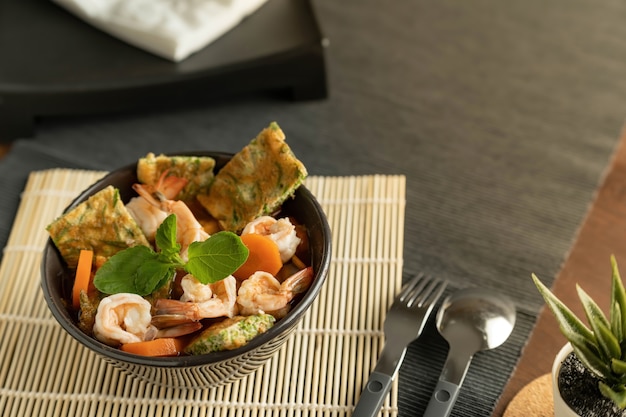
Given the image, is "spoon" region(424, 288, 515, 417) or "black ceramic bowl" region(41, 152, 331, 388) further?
"spoon" region(424, 288, 515, 417)

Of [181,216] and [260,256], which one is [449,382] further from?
[181,216]

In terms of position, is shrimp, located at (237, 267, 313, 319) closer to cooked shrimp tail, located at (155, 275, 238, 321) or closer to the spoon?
cooked shrimp tail, located at (155, 275, 238, 321)

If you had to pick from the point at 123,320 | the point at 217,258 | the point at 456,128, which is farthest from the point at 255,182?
the point at 456,128

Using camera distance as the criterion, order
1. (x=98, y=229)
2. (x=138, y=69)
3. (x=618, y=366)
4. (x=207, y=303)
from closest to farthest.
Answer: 1. (x=618, y=366)
2. (x=207, y=303)
3. (x=98, y=229)
4. (x=138, y=69)

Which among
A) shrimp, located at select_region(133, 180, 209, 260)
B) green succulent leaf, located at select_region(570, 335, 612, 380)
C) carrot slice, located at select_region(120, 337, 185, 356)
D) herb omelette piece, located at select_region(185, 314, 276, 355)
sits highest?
green succulent leaf, located at select_region(570, 335, 612, 380)

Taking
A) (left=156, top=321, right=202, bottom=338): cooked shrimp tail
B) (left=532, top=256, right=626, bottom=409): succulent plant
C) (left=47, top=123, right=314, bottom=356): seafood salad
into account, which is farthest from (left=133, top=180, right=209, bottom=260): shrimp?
(left=532, top=256, right=626, bottom=409): succulent plant

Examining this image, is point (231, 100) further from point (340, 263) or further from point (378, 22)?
point (340, 263)
